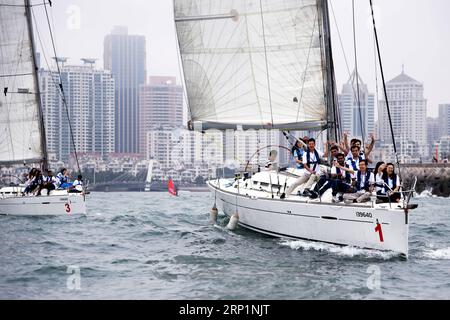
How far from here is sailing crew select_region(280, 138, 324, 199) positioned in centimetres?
1740

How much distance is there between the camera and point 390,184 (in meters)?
15.5

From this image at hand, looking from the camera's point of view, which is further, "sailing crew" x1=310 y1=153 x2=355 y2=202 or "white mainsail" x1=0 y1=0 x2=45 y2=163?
"white mainsail" x1=0 y1=0 x2=45 y2=163

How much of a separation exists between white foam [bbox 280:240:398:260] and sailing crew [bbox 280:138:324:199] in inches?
55.6

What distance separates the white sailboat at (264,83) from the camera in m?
17.3

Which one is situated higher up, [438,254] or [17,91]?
[17,91]

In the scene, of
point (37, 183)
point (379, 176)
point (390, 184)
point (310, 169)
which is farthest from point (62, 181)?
point (390, 184)

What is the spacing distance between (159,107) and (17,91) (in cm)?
15066

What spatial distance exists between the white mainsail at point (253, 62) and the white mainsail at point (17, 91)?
8.23m

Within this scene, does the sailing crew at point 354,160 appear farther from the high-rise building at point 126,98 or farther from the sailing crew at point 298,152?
the high-rise building at point 126,98

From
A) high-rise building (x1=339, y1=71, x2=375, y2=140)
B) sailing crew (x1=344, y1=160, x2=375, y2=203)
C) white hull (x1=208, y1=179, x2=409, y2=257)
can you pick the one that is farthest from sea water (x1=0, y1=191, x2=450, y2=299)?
high-rise building (x1=339, y1=71, x2=375, y2=140)

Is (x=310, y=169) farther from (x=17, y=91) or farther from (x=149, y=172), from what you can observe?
(x=149, y=172)

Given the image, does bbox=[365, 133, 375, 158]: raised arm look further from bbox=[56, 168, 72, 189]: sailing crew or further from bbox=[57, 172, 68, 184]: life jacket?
bbox=[57, 172, 68, 184]: life jacket

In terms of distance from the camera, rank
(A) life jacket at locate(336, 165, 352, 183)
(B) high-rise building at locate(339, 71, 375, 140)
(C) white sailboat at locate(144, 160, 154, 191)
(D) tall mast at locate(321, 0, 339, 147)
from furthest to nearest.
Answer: (B) high-rise building at locate(339, 71, 375, 140) → (C) white sailboat at locate(144, 160, 154, 191) → (D) tall mast at locate(321, 0, 339, 147) → (A) life jacket at locate(336, 165, 352, 183)

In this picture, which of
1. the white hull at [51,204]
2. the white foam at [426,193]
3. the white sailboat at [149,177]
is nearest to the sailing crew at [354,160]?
the white hull at [51,204]
